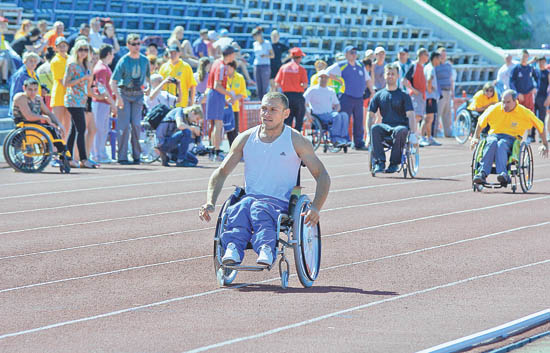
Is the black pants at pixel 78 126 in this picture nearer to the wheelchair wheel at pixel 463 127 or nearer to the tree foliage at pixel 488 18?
the wheelchair wheel at pixel 463 127

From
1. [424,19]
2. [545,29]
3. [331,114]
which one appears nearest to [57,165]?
[331,114]

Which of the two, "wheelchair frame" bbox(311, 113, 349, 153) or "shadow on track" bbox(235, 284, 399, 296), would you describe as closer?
"shadow on track" bbox(235, 284, 399, 296)

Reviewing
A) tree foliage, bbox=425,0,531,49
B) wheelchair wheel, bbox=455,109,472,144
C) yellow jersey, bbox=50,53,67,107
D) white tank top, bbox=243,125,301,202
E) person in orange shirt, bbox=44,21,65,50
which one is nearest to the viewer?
white tank top, bbox=243,125,301,202

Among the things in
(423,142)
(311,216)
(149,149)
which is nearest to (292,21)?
(423,142)

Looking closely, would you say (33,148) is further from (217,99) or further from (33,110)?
(217,99)

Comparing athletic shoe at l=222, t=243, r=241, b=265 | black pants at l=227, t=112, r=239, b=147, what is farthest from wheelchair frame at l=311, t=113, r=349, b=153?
athletic shoe at l=222, t=243, r=241, b=265

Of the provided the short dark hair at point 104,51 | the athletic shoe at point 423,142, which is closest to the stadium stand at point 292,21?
the athletic shoe at point 423,142

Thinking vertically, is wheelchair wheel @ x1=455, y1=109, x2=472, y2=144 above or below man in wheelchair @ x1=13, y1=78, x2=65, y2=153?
below

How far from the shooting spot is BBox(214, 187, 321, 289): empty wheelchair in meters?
8.38

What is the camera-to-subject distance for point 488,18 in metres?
50.7

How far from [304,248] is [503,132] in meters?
8.20

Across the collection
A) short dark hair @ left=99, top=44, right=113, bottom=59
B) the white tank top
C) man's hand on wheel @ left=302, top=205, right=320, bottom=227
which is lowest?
man's hand on wheel @ left=302, top=205, right=320, bottom=227

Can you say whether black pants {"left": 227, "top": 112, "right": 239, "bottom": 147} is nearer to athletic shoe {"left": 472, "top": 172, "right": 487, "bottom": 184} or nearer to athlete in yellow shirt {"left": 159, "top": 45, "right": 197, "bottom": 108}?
athlete in yellow shirt {"left": 159, "top": 45, "right": 197, "bottom": 108}

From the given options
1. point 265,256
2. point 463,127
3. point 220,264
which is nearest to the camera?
point 265,256
